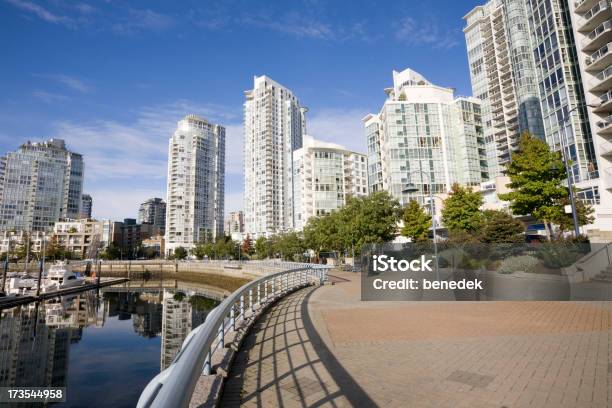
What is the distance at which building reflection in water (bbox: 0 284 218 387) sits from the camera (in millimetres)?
17922

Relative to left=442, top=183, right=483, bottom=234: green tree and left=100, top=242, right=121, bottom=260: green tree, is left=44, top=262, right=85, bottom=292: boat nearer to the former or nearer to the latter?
left=442, top=183, right=483, bottom=234: green tree

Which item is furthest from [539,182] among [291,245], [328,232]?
[291,245]

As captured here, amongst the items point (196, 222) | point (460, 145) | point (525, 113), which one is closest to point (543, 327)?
point (460, 145)

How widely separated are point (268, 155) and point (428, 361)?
124 meters

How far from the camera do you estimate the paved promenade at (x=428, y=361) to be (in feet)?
16.0

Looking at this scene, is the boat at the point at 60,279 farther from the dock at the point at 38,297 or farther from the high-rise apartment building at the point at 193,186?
the high-rise apartment building at the point at 193,186

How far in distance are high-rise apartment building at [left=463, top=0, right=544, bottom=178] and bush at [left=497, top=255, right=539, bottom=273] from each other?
5700cm

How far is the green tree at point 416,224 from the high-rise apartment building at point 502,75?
40.5 meters

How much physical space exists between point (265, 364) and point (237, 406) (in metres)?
1.79

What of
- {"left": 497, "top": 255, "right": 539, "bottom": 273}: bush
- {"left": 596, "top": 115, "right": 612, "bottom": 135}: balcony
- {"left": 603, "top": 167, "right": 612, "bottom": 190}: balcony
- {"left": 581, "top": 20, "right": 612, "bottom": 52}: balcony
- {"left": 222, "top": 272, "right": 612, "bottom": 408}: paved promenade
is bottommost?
{"left": 222, "top": 272, "right": 612, "bottom": 408}: paved promenade

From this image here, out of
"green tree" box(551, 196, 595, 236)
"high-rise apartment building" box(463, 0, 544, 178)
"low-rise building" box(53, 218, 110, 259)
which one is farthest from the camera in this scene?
"low-rise building" box(53, 218, 110, 259)

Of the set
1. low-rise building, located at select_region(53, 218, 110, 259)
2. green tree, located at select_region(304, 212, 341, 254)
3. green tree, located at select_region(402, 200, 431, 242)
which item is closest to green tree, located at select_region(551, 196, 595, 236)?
green tree, located at select_region(402, 200, 431, 242)

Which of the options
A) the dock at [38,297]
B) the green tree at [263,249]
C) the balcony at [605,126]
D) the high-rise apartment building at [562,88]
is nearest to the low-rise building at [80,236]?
the green tree at [263,249]

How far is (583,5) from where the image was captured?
3822 centimetres
